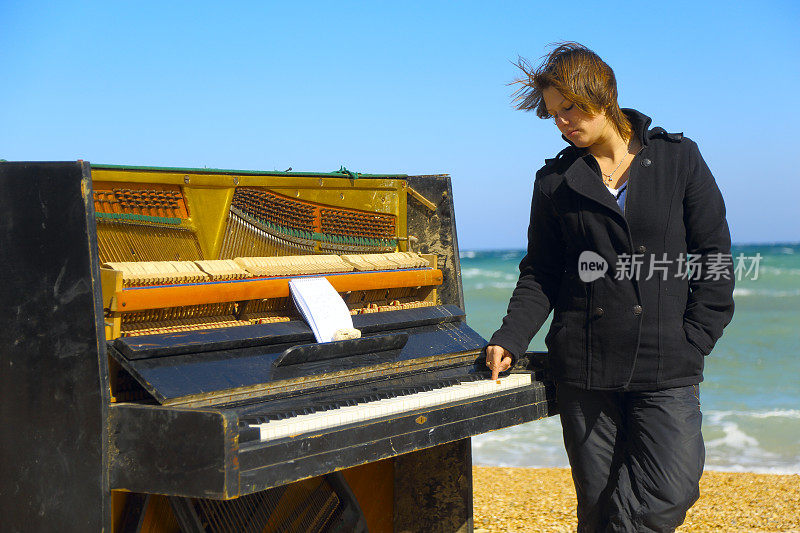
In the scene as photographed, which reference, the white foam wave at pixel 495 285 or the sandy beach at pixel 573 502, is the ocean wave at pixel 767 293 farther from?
the sandy beach at pixel 573 502

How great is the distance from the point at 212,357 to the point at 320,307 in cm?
55

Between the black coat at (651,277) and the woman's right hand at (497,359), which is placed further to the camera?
the woman's right hand at (497,359)

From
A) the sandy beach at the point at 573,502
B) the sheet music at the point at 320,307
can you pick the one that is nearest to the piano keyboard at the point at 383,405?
Result: the sheet music at the point at 320,307

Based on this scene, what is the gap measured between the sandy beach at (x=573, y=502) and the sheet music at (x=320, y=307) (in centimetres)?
265

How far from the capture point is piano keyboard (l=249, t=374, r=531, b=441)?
261 centimetres

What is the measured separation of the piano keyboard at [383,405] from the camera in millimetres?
2611

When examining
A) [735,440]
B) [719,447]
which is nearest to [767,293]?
[735,440]

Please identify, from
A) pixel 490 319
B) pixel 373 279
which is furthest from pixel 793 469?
pixel 490 319

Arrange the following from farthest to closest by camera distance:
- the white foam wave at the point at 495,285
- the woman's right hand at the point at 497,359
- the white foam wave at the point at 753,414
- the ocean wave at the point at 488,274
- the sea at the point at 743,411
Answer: the ocean wave at the point at 488,274 → the white foam wave at the point at 495,285 → the white foam wave at the point at 753,414 → the sea at the point at 743,411 → the woman's right hand at the point at 497,359

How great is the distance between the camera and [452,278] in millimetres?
4227

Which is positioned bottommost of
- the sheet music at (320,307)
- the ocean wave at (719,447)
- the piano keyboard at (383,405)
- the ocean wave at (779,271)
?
the ocean wave at (719,447)

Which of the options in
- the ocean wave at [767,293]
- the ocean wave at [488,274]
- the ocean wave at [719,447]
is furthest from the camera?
the ocean wave at [488,274]

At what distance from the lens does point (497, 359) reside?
3.53 m

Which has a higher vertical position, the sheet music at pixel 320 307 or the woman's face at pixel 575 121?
the woman's face at pixel 575 121
